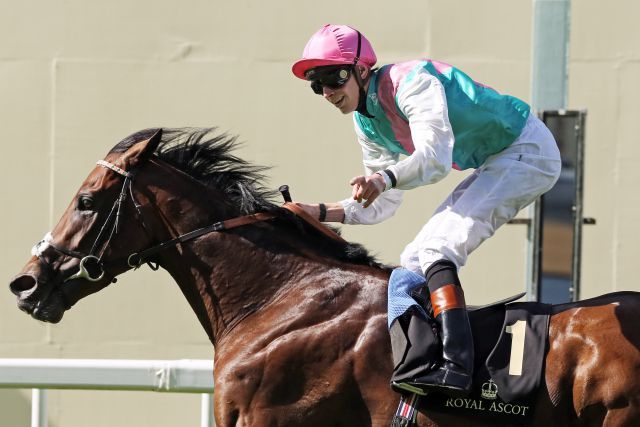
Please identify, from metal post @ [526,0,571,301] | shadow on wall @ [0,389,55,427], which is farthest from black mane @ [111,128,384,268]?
shadow on wall @ [0,389,55,427]

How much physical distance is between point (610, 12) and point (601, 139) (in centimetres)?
78

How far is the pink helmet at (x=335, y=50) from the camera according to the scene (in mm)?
4070

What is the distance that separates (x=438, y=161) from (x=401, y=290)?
472 millimetres

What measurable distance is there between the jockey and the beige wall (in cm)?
257

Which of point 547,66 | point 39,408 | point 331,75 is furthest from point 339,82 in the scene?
point 39,408

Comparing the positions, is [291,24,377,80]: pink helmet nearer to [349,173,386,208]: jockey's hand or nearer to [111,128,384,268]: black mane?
[111,128,384,268]: black mane

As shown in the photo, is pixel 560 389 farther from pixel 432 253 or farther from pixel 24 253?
pixel 24 253

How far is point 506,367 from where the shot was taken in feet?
12.0

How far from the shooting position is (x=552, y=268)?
5.70 meters

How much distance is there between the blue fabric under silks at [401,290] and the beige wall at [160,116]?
293 centimetres

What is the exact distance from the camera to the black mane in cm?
416

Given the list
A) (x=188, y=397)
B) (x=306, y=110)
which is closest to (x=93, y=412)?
(x=188, y=397)

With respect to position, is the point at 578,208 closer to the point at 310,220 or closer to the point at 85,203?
the point at 310,220

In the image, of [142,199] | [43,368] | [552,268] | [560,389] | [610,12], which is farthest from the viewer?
[610,12]
